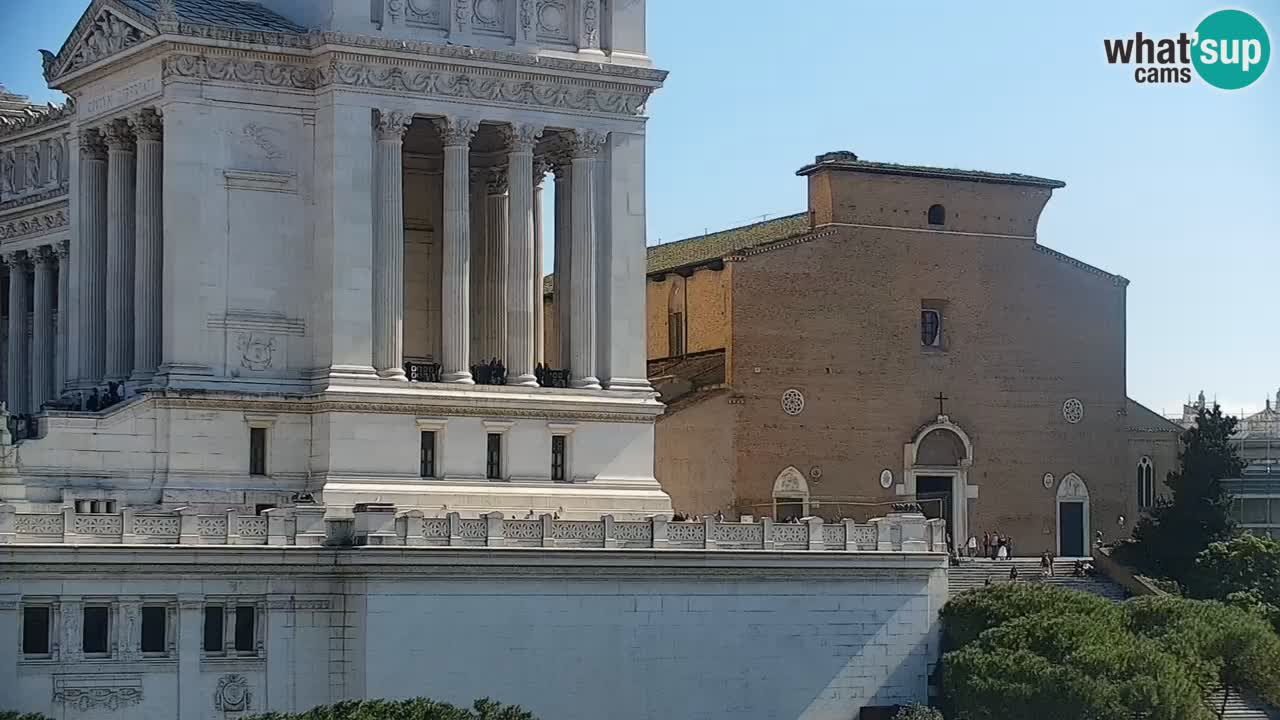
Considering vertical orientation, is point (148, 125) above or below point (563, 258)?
above

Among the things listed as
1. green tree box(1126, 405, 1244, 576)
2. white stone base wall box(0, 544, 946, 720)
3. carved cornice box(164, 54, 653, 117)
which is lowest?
white stone base wall box(0, 544, 946, 720)

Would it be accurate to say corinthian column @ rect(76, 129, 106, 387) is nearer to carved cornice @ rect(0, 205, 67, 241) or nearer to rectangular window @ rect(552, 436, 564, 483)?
carved cornice @ rect(0, 205, 67, 241)

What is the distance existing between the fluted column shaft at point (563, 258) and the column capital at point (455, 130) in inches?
133

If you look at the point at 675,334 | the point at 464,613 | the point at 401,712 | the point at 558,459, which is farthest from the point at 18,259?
the point at 401,712

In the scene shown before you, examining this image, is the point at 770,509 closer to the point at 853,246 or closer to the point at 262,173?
the point at 853,246

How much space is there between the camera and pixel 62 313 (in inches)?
3172

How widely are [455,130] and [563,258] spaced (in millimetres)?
4857

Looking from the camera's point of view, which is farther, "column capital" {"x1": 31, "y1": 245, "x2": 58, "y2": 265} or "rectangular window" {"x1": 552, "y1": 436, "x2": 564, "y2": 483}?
"column capital" {"x1": 31, "y1": 245, "x2": 58, "y2": 265}

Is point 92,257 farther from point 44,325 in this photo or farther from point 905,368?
point 905,368

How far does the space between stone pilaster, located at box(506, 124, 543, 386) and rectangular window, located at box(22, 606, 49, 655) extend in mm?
14925

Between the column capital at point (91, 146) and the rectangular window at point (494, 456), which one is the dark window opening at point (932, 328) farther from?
the column capital at point (91, 146)

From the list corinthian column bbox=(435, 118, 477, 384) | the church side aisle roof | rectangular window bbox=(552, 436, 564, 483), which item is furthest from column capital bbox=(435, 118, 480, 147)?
rectangular window bbox=(552, 436, 564, 483)

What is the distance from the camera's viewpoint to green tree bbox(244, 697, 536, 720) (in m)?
59.8

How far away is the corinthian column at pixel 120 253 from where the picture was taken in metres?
72.7
